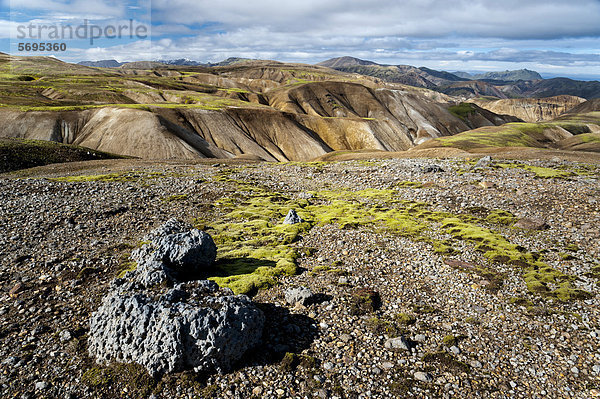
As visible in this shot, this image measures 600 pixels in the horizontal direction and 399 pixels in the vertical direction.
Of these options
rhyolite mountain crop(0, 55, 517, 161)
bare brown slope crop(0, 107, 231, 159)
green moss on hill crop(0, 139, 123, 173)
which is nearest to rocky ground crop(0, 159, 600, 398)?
green moss on hill crop(0, 139, 123, 173)

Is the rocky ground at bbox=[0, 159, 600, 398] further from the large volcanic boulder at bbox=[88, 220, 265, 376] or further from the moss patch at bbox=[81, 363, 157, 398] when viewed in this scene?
the large volcanic boulder at bbox=[88, 220, 265, 376]

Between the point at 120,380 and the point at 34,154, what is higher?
the point at 34,154

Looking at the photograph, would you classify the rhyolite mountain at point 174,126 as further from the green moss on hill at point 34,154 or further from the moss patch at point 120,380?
the moss patch at point 120,380

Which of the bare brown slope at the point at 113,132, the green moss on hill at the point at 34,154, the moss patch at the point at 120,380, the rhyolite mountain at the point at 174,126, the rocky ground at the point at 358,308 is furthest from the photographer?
the rhyolite mountain at the point at 174,126

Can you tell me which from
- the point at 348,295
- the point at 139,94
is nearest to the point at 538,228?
the point at 348,295

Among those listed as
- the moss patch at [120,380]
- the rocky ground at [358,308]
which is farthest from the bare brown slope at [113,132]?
the moss patch at [120,380]

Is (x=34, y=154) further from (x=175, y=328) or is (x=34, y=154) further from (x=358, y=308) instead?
(x=358, y=308)

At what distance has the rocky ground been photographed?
11.9 m

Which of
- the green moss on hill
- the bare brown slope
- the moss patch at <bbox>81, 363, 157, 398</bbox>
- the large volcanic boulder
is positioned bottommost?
the moss patch at <bbox>81, 363, 157, 398</bbox>

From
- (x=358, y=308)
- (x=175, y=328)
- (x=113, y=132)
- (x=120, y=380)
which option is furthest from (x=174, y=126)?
(x=120, y=380)

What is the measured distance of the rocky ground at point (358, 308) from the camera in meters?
11.9

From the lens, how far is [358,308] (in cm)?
1641

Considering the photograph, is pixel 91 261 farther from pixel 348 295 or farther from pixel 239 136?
pixel 239 136

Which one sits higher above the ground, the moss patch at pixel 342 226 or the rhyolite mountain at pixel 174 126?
the rhyolite mountain at pixel 174 126
